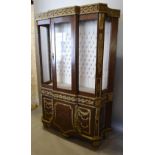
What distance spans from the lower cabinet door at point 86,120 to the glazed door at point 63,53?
294 mm

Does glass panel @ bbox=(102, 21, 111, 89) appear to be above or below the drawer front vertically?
above


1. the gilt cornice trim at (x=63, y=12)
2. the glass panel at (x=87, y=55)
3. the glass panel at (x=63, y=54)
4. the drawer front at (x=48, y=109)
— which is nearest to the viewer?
the gilt cornice trim at (x=63, y=12)

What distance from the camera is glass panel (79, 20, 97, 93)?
2.14 meters

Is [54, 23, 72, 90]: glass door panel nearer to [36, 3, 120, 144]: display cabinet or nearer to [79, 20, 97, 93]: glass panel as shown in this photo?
[36, 3, 120, 144]: display cabinet

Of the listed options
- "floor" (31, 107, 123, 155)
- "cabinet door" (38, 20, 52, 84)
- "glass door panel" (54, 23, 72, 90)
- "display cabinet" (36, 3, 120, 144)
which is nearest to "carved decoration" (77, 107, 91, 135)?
"display cabinet" (36, 3, 120, 144)

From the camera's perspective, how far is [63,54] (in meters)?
2.39

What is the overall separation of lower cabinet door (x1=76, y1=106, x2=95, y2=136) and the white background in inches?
60.2

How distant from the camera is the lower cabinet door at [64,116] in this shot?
2.31 m

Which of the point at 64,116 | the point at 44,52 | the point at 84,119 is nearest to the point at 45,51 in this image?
the point at 44,52

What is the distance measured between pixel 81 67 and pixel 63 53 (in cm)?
34
